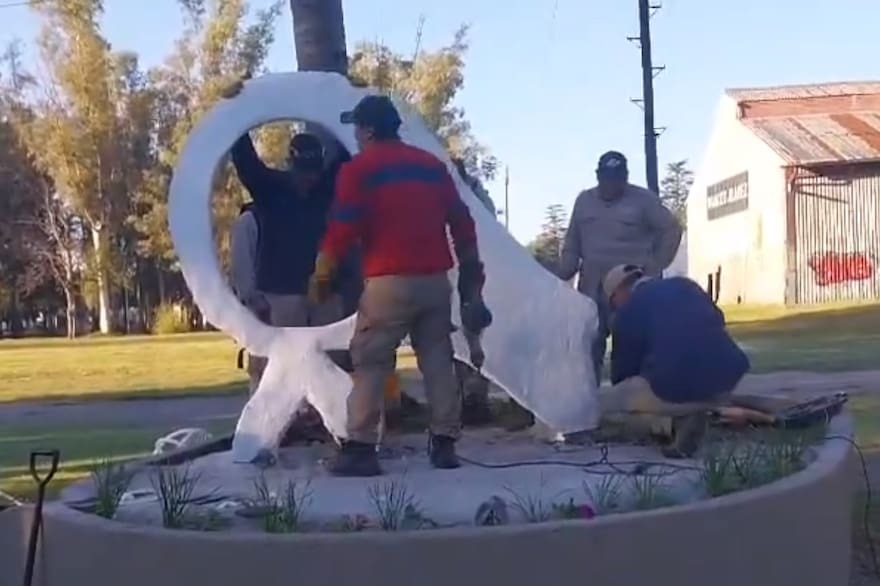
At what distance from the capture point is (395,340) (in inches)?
291

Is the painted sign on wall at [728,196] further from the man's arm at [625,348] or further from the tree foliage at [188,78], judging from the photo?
the man's arm at [625,348]

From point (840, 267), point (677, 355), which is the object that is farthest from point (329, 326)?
point (840, 267)

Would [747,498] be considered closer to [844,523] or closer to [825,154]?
[844,523]

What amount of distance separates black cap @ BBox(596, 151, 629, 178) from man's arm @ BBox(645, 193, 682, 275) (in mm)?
276

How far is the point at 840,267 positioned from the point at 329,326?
39819 mm

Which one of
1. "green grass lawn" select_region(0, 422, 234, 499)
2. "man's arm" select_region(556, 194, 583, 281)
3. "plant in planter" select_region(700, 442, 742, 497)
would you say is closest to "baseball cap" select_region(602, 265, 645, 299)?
"plant in planter" select_region(700, 442, 742, 497)

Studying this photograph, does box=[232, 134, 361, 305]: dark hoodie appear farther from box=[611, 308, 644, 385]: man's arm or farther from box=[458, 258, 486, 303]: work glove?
box=[611, 308, 644, 385]: man's arm

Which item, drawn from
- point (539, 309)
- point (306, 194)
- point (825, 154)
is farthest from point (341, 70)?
point (825, 154)

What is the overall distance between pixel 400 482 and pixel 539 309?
5.90 feet

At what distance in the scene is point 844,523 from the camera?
282 inches

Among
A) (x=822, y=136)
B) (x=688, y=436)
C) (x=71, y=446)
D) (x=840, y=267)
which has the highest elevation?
(x=822, y=136)

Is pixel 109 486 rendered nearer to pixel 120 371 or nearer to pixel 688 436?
pixel 688 436

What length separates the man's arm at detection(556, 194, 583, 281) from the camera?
10.7m

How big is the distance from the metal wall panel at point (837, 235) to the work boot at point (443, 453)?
130 ft
